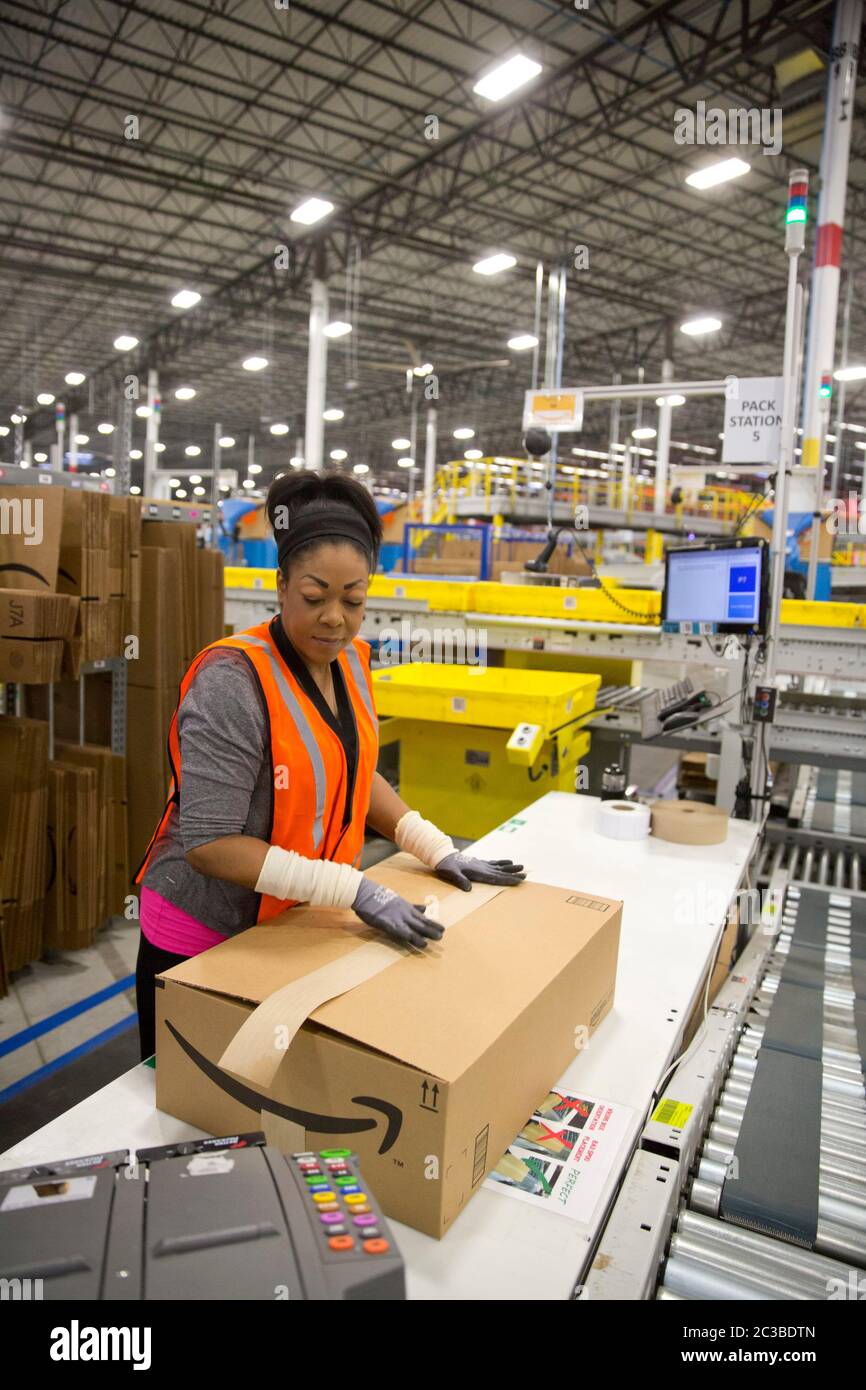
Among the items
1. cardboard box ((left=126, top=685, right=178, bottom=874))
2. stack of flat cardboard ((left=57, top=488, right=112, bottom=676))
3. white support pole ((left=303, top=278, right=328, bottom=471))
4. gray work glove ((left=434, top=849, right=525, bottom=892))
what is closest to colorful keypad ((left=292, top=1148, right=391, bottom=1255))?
gray work glove ((left=434, top=849, right=525, bottom=892))

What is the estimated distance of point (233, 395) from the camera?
85.4 ft

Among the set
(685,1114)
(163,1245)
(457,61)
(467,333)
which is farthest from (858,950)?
(467,333)

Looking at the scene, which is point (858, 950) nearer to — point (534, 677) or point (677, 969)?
point (677, 969)

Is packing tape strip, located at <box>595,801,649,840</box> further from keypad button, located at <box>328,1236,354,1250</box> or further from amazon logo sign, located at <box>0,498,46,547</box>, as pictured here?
amazon logo sign, located at <box>0,498,46,547</box>

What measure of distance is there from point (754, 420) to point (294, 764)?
106 inches

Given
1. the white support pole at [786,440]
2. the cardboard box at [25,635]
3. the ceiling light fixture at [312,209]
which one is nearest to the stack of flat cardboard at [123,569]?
the cardboard box at [25,635]

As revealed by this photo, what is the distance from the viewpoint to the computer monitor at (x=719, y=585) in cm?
287

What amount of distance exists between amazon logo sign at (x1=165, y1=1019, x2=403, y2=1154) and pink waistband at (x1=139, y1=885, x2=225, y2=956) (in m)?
0.31

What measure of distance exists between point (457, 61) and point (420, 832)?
36.3 ft

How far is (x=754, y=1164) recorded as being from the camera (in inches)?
56.4

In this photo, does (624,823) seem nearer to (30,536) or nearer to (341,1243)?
(341,1243)

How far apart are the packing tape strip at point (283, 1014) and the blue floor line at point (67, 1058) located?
2261 mm

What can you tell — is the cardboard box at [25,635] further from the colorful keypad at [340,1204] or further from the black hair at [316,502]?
the colorful keypad at [340,1204]

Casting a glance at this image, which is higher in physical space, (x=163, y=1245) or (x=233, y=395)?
(x=233, y=395)
